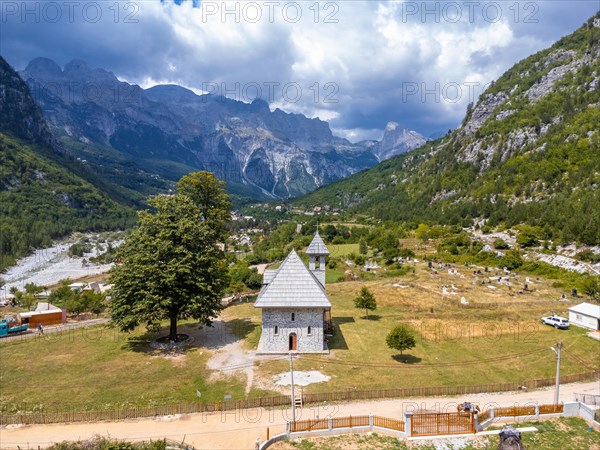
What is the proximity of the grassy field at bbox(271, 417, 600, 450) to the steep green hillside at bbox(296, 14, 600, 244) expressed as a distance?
69.6m

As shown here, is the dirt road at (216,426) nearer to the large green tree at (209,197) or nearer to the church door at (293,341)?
the church door at (293,341)

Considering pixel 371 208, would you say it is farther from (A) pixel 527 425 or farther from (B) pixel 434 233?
(A) pixel 527 425

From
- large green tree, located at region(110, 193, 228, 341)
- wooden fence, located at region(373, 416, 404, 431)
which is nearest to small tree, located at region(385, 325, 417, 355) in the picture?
wooden fence, located at region(373, 416, 404, 431)

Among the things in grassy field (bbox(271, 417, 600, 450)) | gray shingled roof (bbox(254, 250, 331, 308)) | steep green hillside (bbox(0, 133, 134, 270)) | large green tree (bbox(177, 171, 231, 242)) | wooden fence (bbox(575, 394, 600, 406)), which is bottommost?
grassy field (bbox(271, 417, 600, 450))

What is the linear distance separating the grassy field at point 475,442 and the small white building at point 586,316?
25308 millimetres

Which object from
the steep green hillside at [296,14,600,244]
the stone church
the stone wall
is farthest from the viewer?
the steep green hillside at [296,14,600,244]

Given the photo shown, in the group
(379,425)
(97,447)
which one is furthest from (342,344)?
(97,447)

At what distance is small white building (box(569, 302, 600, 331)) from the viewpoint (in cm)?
4604

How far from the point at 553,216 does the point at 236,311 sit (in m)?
82.6

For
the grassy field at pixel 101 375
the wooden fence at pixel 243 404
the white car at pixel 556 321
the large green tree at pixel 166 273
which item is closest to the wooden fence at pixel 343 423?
the wooden fence at pixel 243 404

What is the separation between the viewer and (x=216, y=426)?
25.0 meters

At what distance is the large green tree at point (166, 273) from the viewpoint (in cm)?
3631

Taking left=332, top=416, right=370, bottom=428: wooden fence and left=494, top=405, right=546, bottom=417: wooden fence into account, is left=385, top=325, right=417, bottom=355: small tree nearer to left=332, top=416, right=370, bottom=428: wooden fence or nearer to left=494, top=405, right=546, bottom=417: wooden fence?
left=494, top=405, right=546, bottom=417: wooden fence

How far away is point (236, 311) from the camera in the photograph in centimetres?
5372
